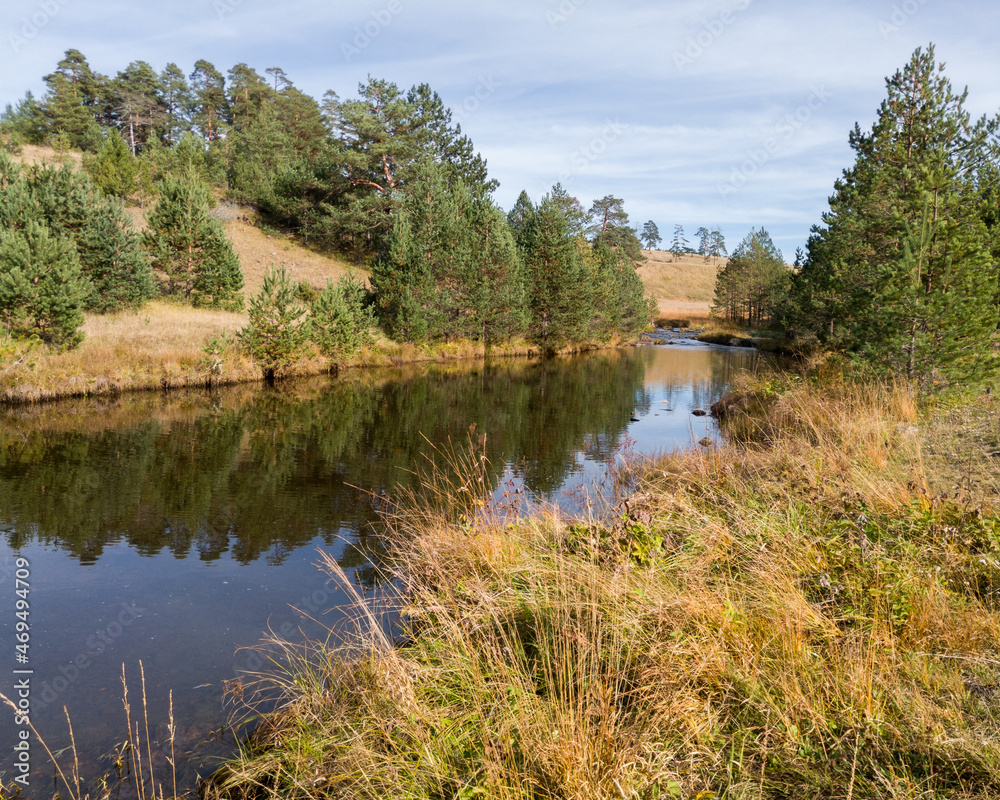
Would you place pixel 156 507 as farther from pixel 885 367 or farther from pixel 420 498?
pixel 885 367

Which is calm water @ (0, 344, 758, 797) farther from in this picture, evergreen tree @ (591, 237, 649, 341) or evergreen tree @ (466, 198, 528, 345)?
evergreen tree @ (591, 237, 649, 341)

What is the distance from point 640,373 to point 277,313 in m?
17.5

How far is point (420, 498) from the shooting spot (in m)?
10.0

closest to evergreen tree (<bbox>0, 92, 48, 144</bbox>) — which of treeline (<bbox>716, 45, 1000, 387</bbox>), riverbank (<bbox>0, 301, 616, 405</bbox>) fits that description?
riverbank (<bbox>0, 301, 616, 405</bbox>)

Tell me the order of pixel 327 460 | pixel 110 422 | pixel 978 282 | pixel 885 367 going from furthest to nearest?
pixel 110 422 → pixel 327 460 → pixel 885 367 → pixel 978 282

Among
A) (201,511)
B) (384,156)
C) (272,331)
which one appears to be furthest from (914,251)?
(384,156)

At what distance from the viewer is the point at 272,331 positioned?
22.9 m

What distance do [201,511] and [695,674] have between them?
860 centimetres

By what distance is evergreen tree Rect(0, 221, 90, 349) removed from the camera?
16.8m

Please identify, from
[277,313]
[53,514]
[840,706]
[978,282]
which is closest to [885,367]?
[978,282]

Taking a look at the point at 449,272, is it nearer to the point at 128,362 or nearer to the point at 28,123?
the point at 128,362

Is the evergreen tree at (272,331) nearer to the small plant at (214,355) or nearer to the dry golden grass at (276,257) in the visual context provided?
the small plant at (214,355)

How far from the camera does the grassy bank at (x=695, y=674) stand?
286cm

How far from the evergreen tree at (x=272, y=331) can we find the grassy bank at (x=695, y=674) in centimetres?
1894
